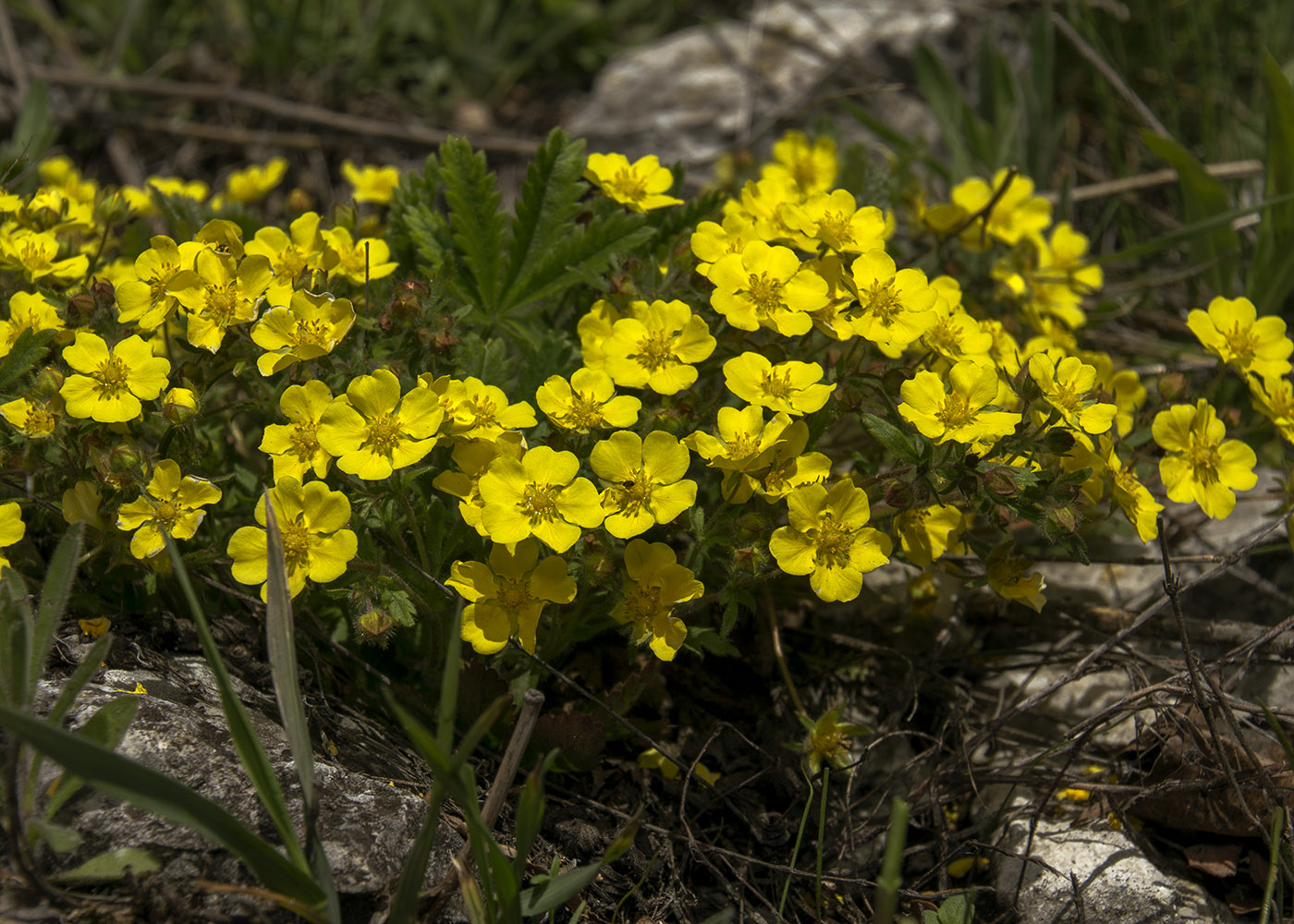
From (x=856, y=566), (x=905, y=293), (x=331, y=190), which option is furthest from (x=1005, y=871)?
(x=331, y=190)

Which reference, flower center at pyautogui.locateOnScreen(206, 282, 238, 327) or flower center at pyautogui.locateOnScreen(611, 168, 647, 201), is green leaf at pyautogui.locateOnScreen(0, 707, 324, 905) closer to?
flower center at pyautogui.locateOnScreen(206, 282, 238, 327)

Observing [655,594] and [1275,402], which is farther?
[1275,402]

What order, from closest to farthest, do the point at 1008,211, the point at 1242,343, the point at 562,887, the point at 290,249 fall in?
the point at 562,887, the point at 290,249, the point at 1242,343, the point at 1008,211

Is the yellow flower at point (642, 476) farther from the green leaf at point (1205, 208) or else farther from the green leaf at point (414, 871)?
the green leaf at point (1205, 208)

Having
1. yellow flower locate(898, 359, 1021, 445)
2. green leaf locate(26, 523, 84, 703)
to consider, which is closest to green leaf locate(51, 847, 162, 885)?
green leaf locate(26, 523, 84, 703)

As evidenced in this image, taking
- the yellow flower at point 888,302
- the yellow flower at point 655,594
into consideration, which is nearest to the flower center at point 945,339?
the yellow flower at point 888,302

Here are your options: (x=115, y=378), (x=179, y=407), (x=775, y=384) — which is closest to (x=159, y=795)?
(x=179, y=407)

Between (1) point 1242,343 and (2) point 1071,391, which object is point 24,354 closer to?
(2) point 1071,391
